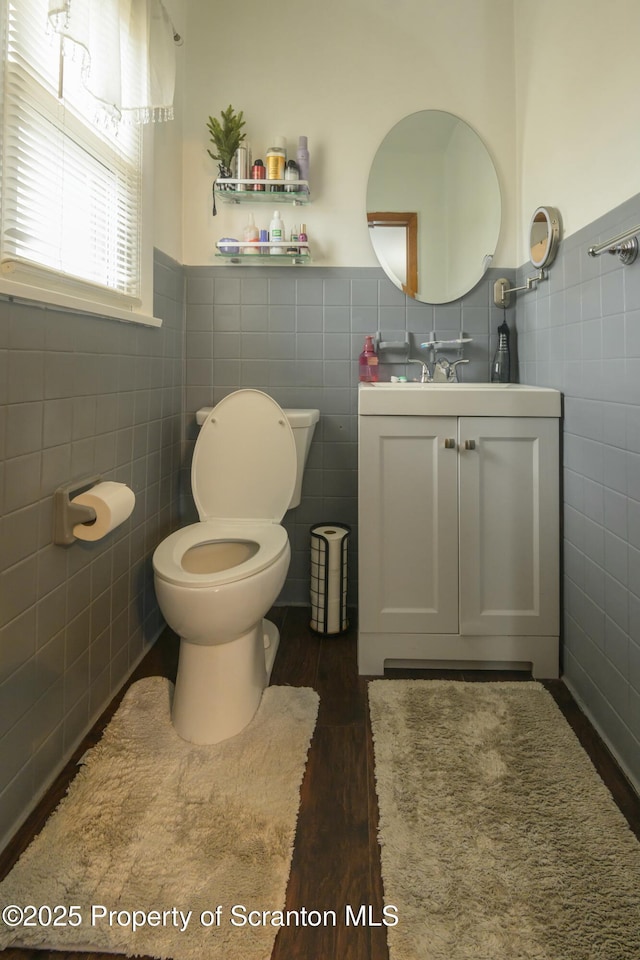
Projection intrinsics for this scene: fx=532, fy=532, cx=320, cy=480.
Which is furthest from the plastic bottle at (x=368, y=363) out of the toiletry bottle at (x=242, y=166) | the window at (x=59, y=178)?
the window at (x=59, y=178)

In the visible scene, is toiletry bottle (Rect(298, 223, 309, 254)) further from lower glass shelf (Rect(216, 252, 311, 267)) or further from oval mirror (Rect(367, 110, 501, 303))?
oval mirror (Rect(367, 110, 501, 303))

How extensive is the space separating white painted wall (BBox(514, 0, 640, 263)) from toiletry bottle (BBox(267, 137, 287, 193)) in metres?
0.95

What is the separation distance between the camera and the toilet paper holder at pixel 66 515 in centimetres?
127

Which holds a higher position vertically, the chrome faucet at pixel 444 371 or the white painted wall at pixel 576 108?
the white painted wall at pixel 576 108

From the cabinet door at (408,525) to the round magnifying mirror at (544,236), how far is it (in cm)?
65

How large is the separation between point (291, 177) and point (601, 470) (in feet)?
5.23

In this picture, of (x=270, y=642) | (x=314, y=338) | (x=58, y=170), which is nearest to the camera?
(x=58, y=170)

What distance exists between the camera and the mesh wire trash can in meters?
2.01

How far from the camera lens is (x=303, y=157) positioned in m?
2.10

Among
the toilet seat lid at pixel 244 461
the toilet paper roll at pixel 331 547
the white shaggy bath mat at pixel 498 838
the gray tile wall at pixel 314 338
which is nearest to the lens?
the white shaggy bath mat at pixel 498 838

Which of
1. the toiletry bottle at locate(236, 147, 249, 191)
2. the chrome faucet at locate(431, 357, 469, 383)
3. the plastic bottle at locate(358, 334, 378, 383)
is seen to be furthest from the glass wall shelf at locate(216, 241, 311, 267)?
the chrome faucet at locate(431, 357, 469, 383)

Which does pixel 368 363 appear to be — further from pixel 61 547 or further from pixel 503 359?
pixel 61 547

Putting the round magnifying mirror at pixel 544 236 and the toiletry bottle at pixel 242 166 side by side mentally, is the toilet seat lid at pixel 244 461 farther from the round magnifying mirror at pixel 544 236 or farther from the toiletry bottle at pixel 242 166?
the round magnifying mirror at pixel 544 236

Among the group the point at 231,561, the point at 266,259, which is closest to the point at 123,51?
the point at 266,259
